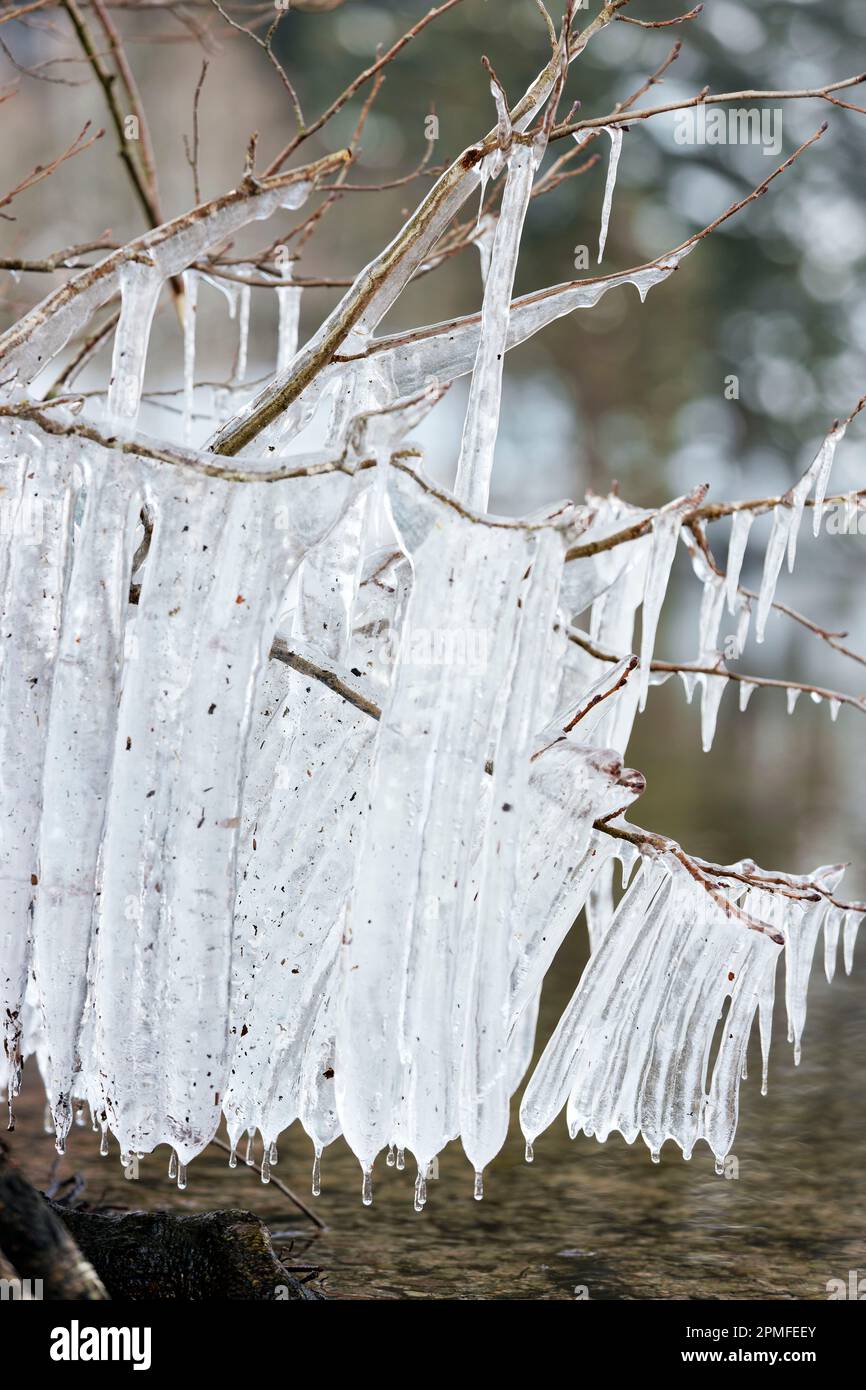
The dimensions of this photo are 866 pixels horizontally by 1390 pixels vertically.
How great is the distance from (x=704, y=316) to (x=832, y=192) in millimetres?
2490

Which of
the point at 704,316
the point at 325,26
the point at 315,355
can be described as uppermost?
the point at 325,26

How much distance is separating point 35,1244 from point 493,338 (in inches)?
60.0

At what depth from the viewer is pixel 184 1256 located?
292 cm

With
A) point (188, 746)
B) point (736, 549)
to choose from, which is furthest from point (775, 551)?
point (188, 746)

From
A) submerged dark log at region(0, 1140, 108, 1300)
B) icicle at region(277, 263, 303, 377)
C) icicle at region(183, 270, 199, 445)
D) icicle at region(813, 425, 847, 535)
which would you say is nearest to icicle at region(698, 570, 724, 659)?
icicle at region(813, 425, 847, 535)

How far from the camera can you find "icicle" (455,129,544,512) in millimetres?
2379

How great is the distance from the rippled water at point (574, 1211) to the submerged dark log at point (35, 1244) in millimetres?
1134

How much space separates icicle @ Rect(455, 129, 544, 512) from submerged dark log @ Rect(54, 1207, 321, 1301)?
1520 millimetres

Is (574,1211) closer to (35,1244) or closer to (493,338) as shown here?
(35,1244)

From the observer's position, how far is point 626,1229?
3.70 m
